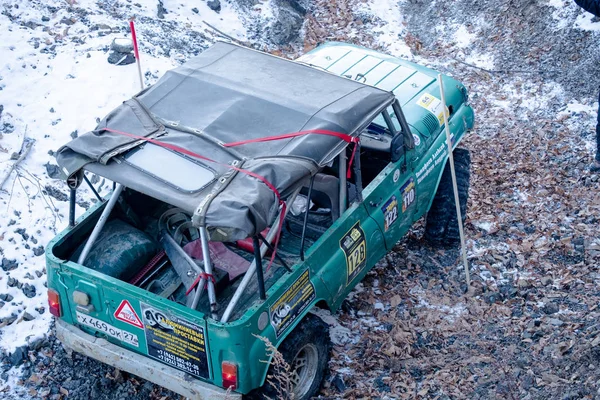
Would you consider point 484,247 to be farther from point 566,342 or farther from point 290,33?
point 290,33

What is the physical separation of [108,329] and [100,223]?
0.73 m

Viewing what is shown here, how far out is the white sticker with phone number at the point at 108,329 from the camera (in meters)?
4.76

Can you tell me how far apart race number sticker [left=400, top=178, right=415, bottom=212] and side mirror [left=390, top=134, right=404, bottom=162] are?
1.15ft

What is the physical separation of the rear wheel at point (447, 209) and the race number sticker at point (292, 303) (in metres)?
2.20

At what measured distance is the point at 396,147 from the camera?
5.54m

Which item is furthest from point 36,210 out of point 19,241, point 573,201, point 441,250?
point 573,201

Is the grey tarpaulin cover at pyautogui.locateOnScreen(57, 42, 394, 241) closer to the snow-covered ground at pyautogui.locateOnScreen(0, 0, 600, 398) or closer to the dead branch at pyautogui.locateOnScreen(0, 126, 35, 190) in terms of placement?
the snow-covered ground at pyautogui.locateOnScreen(0, 0, 600, 398)

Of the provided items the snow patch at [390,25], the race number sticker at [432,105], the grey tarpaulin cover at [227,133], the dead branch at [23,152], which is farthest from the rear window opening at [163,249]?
the snow patch at [390,25]

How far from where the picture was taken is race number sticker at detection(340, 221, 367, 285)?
529 centimetres

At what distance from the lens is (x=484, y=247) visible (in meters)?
6.94

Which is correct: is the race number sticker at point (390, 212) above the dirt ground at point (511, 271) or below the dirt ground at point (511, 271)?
above

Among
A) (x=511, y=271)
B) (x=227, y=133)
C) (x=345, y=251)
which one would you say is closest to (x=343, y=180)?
(x=345, y=251)

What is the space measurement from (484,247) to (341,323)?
5.81 ft

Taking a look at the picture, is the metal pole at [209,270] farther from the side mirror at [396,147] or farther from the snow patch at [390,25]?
the snow patch at [390,25]
